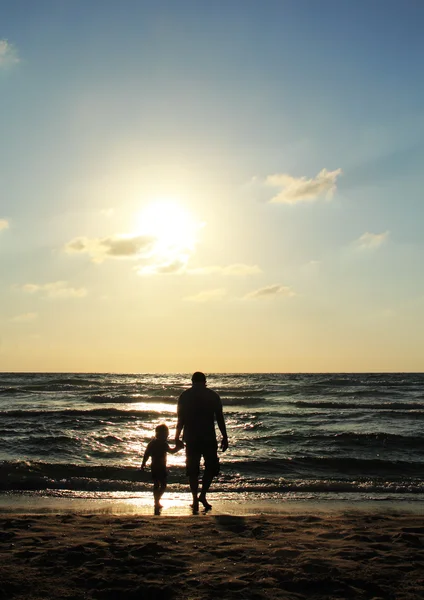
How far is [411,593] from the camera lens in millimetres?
4070

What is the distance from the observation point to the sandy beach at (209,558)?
13.4ft

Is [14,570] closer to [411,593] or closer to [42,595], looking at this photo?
[42,595]

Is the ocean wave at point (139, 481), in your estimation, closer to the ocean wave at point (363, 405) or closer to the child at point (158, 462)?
the child at point (158, 462)

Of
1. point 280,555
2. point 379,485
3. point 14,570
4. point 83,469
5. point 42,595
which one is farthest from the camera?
point 83,469

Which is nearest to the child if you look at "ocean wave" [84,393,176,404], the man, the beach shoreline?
the beach shoreline

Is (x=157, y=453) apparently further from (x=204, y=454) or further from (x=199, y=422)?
(x=199, y=422)

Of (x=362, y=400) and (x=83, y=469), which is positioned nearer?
(x=83, y=469)

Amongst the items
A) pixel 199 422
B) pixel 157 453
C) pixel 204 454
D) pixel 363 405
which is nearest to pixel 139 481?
pixel 157 453

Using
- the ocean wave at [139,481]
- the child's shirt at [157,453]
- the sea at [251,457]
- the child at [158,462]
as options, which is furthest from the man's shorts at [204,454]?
the ocean wave at [139,481]

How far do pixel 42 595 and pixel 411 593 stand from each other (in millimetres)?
2902

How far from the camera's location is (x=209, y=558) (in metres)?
4.95

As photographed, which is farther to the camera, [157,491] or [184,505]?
[184,505]

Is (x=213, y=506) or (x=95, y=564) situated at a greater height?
(x=95, y=564)

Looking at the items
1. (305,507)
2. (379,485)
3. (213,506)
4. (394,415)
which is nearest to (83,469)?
(213,506)
